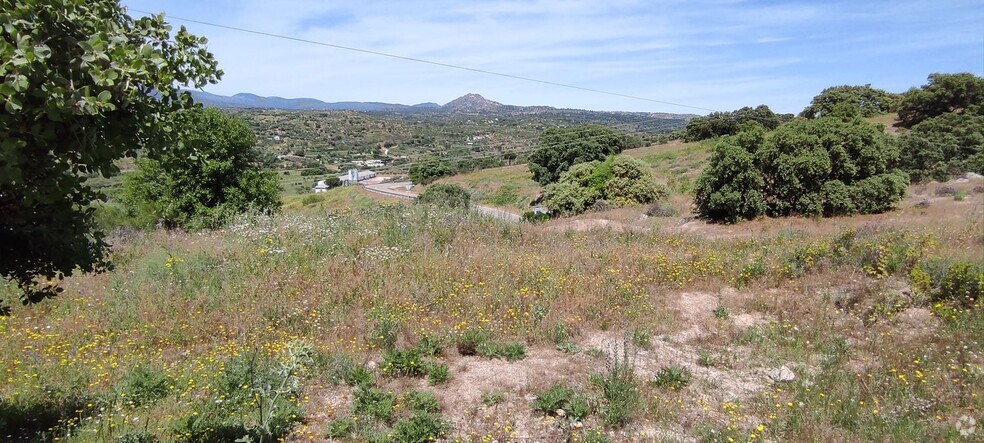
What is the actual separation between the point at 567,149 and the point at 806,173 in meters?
29.6

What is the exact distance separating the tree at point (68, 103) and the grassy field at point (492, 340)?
1513 mm

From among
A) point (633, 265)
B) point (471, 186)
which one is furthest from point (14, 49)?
point (471, 186)

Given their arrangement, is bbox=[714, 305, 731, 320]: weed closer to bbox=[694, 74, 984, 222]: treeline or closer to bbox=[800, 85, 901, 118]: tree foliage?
bbox=[694, 74, 984, 222]: treeline

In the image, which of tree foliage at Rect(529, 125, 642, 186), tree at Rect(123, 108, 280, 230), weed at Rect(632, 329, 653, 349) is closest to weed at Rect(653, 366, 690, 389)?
weed at Rect(632, 329, 653, 349)

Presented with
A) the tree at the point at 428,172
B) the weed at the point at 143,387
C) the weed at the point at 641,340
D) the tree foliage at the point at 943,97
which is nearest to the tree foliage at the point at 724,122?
the tree foliage at the point at 943,97

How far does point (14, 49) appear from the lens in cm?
203

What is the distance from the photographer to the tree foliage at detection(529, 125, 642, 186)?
45812 mm

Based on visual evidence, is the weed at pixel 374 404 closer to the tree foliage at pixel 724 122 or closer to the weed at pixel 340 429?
the weed at pixel 340 429

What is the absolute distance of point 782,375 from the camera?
5531 mm

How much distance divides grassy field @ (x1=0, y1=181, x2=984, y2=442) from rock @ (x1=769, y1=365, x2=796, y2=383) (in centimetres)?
2

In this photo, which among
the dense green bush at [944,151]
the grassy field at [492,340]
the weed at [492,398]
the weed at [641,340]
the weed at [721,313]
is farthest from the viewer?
the dense green bush at [944,151]

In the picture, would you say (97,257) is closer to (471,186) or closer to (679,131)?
(471,186)

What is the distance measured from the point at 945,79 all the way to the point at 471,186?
120ft

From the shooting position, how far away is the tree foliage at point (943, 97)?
30.0 metres
